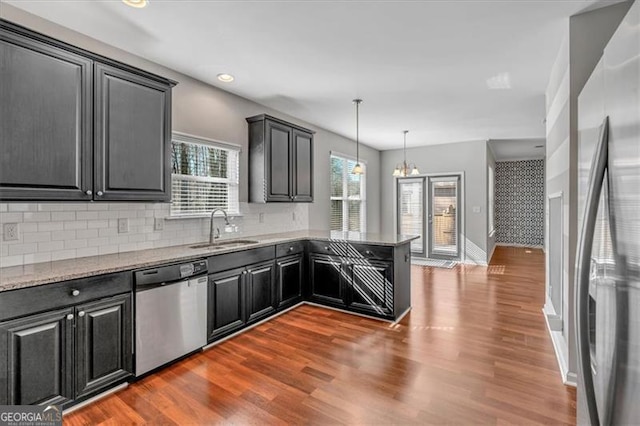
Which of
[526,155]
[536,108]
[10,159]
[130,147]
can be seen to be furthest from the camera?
[526,155]

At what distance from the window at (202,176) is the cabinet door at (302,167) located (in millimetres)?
846

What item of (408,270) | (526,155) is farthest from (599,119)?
(526,155)

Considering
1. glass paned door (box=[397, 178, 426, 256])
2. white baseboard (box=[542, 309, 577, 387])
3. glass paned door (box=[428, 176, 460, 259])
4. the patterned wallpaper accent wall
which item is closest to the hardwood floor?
white baseboard (box=[542, 309, 577, 387])

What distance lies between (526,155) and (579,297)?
373 inches

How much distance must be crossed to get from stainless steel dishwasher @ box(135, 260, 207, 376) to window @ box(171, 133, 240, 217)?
93cm

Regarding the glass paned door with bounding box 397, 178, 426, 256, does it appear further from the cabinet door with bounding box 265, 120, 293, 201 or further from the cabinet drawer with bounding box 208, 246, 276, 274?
the cabinet drawer with bounding box 208, 246, 276, 274

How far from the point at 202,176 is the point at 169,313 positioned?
1.64 meters

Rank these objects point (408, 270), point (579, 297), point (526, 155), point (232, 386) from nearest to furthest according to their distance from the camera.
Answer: point (579, 297), point (232, 386), point (408, 270), point (526, 155)

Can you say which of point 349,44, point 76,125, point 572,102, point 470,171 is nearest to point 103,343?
point 76,125

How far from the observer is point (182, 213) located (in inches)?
135

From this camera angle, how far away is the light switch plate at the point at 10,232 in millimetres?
2217

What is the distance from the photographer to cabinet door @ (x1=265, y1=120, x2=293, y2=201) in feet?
13.3

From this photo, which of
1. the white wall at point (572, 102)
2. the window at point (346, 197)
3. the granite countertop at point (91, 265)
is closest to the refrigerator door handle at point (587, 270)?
the white wall at point (572, 102)

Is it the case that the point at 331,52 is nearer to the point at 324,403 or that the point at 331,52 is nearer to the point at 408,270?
the point at 408,270
